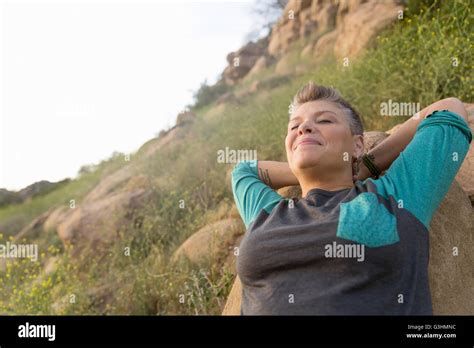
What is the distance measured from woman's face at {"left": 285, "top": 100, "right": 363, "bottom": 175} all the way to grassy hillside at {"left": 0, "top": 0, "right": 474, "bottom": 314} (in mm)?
2030

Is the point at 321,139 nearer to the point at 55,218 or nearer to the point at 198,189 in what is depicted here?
the point at 198,189

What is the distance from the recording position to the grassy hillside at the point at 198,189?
5109mm

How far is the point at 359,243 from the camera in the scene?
1.96 m

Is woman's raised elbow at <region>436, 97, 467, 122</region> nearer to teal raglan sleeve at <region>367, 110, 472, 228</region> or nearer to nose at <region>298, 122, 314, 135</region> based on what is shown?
teal raglan sleeve at <region>367, 110, 472, 228</region>

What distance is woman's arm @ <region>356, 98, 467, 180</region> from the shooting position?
2406mm

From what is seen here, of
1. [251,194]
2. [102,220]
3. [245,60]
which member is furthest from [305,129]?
[245,60]

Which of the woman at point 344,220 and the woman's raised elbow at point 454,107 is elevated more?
the woman's raised elbow at point 454,107

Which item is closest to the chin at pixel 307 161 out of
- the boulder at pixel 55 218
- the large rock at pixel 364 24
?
the large rock at pixel 364 24

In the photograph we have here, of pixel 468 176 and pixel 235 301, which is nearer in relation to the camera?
pixel 235 301

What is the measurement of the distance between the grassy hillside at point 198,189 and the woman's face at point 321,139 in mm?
2030

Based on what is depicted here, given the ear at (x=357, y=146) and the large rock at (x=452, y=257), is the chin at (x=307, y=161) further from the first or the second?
the large rock at (x=452, y=257)

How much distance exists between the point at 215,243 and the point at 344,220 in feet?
9.66
